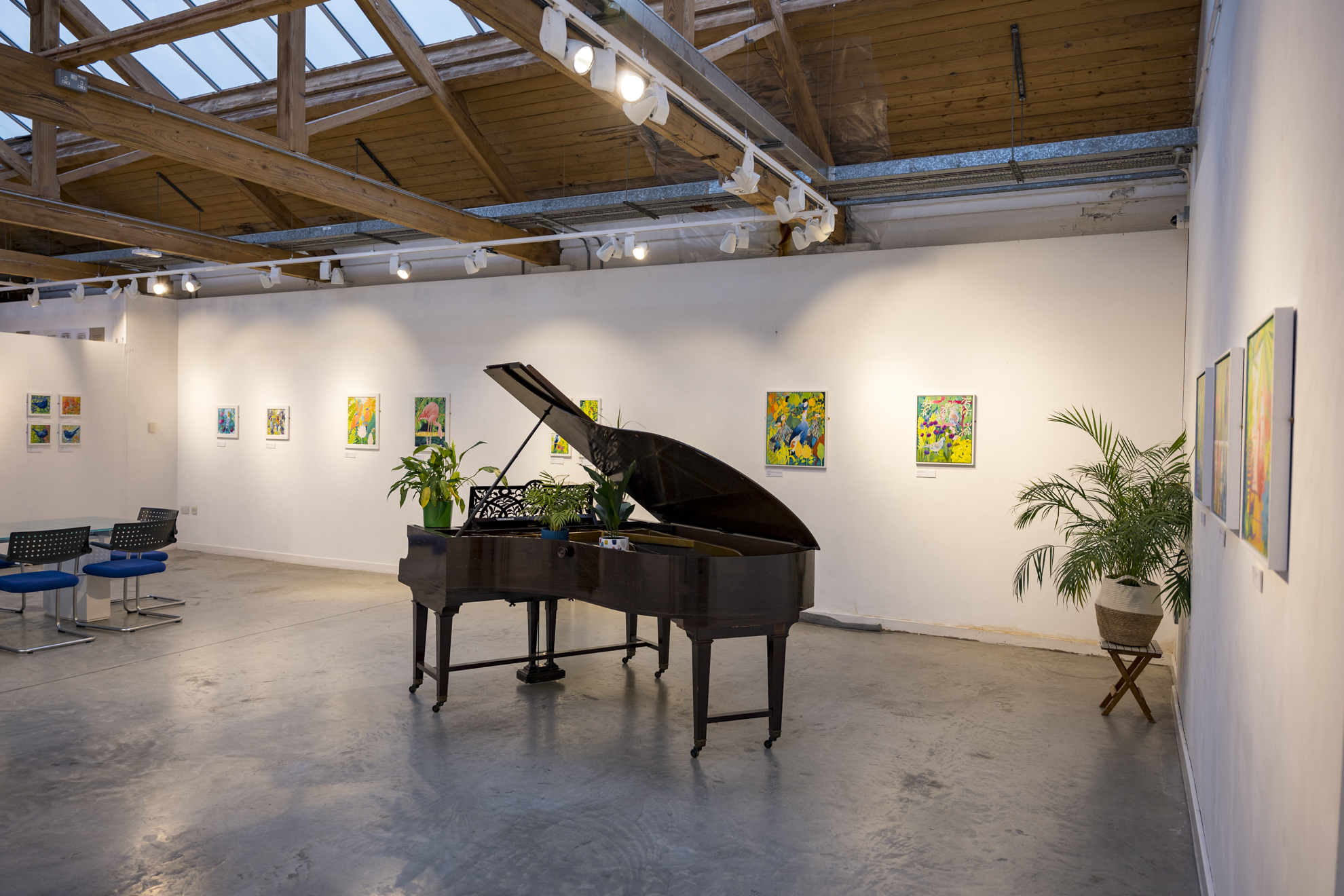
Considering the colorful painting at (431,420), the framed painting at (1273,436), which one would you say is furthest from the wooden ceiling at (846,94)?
the framed painting at (1273,436)

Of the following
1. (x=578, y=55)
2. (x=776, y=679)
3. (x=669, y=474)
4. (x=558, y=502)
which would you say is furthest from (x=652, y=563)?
(x=578, y=55)

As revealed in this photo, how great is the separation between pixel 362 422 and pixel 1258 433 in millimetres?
9417

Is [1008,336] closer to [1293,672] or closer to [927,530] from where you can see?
[927,530]

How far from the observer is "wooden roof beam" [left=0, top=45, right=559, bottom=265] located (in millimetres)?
4984

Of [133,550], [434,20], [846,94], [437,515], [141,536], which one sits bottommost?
[133,550]

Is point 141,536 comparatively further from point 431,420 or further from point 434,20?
point 434,20

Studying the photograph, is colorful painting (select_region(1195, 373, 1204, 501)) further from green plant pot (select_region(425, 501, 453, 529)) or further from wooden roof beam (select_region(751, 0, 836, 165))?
green plant pot (select_region(425, 501, 453, 529))

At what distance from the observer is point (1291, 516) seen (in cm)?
189

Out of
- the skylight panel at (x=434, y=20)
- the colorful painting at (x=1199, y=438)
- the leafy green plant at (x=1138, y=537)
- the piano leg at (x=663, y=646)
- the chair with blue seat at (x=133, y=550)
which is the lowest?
the piano leg at (x=663, y=646)

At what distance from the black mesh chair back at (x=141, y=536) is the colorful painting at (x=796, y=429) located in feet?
16.8

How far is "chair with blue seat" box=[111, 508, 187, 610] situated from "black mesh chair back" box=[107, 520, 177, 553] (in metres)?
0.05

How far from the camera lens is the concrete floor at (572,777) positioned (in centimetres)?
337

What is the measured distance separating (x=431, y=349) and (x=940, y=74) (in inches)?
232

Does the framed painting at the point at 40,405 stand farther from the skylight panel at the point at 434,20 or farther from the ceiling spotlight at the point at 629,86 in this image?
the ceiling spotlight at the point at 629,86
